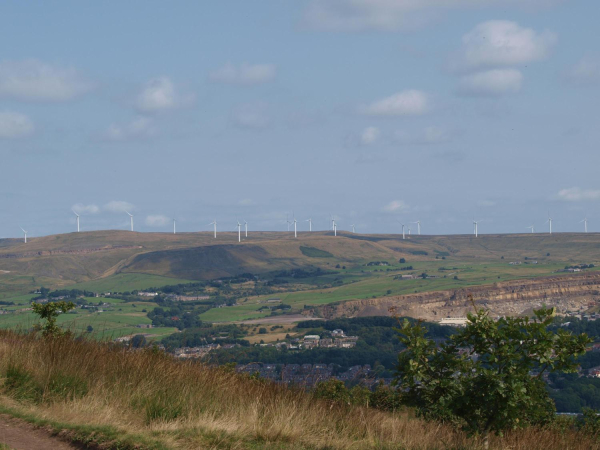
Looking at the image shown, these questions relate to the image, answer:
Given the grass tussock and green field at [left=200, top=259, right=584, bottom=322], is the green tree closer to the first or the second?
the grass tussock

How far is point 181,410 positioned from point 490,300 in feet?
421

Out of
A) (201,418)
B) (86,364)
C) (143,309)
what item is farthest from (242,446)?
(143,309)

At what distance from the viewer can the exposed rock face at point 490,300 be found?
128 m

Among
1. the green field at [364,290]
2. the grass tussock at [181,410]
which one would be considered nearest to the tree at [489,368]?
the grass tussock at [181,410]

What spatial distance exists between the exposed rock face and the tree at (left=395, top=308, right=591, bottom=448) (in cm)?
11293

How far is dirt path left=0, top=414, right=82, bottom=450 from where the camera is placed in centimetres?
955

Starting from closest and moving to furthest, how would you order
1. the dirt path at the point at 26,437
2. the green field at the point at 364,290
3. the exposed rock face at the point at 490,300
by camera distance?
the dirt path at the point at 26,437, the exposed rock face at the point at 490,300, the green field at the point at 364,290

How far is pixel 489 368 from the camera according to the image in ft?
36.6

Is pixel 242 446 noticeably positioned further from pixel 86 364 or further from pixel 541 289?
pixel 541 289

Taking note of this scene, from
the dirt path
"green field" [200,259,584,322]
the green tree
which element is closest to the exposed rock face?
"green field" [200,259,584,322]

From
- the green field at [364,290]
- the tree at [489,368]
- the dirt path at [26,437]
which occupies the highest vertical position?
the tree at [489,368]

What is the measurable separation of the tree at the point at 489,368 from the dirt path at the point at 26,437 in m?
5.30

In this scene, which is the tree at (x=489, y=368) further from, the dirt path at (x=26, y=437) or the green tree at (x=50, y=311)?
the green tree at (x=50, y=311)

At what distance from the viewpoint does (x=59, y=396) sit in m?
11.7
